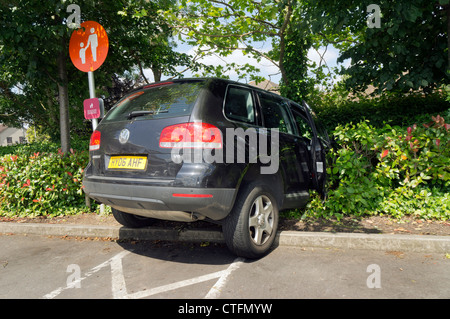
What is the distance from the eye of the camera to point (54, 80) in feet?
20.8

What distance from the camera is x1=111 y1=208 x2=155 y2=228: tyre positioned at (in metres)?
4.01

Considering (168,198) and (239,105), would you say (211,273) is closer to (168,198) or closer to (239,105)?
(168,198)

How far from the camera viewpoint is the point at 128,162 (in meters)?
3.01

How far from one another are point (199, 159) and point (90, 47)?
3.23m

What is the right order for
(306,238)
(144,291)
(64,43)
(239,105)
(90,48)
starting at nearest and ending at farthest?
(144,291) → (239,105) → (306,238) → (90,48) → (64,43)

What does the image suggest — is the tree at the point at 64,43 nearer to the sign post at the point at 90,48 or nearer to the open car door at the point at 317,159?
the sign post at the point at 90,48

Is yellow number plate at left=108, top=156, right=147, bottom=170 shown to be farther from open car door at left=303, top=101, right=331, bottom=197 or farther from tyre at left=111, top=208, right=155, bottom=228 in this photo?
open car door at left=303, top=101, right=331, bottom=197

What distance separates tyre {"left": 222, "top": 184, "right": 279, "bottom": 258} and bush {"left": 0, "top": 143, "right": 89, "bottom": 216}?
125 inches

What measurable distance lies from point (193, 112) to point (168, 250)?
5.89ft

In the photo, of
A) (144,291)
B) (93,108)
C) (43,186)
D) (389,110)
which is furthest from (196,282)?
(389,110)

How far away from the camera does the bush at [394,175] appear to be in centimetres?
427

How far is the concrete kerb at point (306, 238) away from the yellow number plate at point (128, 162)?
51.2 inches

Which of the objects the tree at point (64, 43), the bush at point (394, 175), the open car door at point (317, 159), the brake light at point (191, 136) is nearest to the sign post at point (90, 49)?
the tree at point (64, 43)
